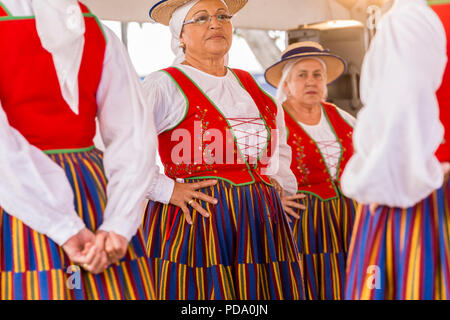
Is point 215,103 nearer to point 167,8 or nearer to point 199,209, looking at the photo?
point 199,209

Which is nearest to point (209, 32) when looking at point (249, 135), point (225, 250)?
point (249, 135)

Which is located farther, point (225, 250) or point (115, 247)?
point (225, 250)

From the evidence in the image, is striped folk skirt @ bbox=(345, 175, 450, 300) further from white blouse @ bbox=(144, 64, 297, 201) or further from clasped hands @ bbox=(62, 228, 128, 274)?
white blouse @ bbox=(144, 64, 297, 201)

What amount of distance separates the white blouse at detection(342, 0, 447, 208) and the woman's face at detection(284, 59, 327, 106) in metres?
2.73

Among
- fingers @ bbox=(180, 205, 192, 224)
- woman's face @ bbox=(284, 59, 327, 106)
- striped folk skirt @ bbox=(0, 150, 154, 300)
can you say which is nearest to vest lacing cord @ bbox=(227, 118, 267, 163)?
fingers @ bbox=(180, 205, 192, 224)

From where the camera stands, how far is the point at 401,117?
1589 mm

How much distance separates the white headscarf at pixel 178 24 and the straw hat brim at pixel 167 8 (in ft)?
0.08

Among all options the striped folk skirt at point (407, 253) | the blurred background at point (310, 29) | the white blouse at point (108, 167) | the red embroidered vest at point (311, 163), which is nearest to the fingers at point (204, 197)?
the white blouse at point (108, 167)

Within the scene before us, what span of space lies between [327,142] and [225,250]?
5.18 feet

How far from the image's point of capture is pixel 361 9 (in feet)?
20.7

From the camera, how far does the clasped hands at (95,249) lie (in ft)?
5.86

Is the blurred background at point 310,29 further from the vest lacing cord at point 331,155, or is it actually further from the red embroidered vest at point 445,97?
the red embroidered vest at point 445,97

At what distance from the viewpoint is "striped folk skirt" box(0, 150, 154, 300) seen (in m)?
1.79
